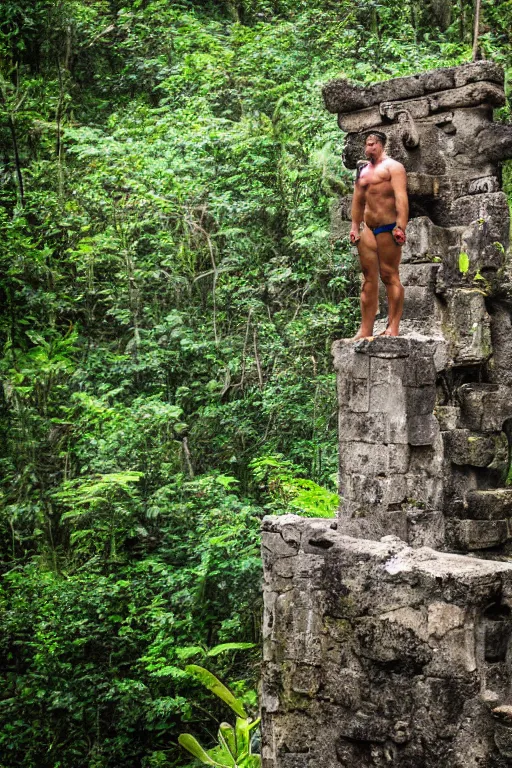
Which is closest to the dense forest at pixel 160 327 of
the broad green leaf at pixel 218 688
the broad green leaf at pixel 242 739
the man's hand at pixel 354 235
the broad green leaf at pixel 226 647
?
the broad green leaf at pixel 226 647

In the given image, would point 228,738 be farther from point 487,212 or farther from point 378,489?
point 487,212

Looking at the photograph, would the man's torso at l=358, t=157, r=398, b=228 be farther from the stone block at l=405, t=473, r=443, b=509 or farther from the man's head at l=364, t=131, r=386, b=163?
the stone block at l=405, t=473, r=443, b=509

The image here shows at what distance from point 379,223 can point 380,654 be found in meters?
2.16

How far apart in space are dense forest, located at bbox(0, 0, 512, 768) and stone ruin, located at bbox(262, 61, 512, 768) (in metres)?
2.22

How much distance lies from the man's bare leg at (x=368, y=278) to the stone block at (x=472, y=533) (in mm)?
1569

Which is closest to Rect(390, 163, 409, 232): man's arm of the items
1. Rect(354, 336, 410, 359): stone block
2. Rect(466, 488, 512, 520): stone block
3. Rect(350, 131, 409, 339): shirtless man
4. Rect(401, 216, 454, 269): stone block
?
Rect(350, 131, 409, 339): shirtless man

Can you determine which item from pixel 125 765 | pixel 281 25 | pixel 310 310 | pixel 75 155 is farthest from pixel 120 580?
pixel 281 25

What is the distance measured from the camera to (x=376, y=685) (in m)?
4.67

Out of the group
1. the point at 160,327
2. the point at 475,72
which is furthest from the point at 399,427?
the point at 160,327

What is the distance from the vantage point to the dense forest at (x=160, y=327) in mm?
8430

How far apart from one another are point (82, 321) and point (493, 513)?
6451 millimetres

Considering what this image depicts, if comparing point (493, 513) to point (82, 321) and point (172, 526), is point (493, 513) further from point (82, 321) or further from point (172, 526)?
point (82, 321)

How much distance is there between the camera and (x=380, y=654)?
183 inches

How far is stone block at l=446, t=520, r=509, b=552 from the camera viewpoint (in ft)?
19.5
